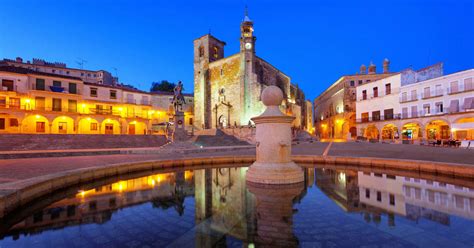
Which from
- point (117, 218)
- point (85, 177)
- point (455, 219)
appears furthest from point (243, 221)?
point (85, 177)

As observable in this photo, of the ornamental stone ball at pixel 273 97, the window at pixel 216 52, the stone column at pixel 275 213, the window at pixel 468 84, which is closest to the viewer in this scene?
the stone column at pixel 275 213

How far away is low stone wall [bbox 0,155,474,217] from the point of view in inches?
164

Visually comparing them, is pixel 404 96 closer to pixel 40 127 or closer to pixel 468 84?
pixel 468 84

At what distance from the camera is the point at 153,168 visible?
8.59m

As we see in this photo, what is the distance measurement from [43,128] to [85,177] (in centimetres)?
3015

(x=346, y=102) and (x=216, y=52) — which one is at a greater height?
(x=216, y=52)

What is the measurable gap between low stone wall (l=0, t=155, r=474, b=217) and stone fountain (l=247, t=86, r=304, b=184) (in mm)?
3709

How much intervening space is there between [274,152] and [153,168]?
4835mm

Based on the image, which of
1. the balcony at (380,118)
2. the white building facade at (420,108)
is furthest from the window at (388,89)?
the balcony at (380,118)

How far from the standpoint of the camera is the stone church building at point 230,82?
118 feet

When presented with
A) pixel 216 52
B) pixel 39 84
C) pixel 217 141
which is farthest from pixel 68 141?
pixel 216 52

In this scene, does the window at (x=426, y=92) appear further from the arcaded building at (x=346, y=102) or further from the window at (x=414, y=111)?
the arcaded building at (x=346, y=102)

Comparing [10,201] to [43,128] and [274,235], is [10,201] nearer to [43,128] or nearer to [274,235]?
[274,235]

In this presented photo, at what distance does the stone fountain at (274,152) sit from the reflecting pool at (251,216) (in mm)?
324
